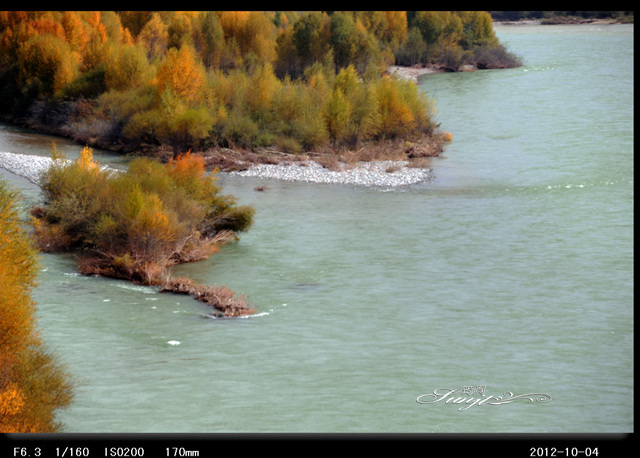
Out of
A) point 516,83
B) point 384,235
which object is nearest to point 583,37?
point 516,83

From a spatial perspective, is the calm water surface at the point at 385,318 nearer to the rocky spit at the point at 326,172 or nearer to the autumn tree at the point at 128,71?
the rocky spit at the point at 326,172

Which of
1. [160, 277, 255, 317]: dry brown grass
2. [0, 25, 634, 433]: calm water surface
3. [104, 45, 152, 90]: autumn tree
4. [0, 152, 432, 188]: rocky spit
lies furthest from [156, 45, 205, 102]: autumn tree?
[160, 277, 255, 317]: dry brown grass

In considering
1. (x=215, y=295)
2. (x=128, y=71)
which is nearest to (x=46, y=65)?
(x=128, y=71)

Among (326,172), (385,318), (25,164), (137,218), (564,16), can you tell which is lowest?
(326,172)

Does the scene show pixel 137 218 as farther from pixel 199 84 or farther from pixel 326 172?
pixel 199 84

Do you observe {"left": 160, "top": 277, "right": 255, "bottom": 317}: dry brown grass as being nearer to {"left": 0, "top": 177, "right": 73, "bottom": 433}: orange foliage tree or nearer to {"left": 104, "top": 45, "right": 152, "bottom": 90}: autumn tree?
{"left": 0, "top": 177, "right": 73, "bottom": 433}: orange foliage tree

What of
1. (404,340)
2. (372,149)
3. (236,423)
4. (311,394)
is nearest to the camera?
(236,423)

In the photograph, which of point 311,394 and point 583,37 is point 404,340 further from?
point 583,37
